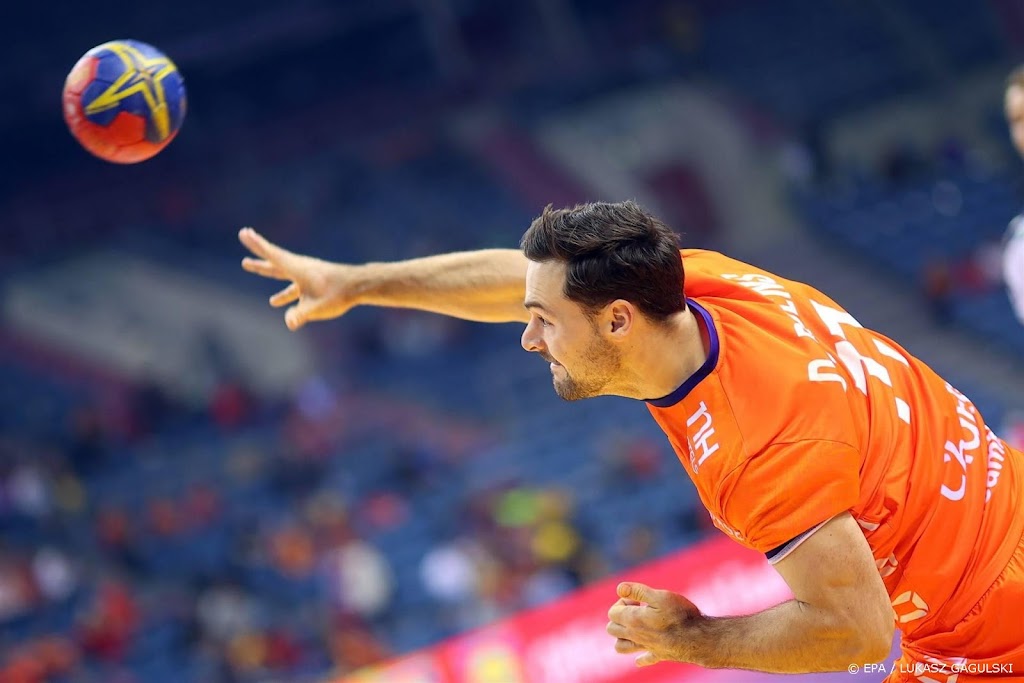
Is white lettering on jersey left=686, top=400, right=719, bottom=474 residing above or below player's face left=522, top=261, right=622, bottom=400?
below

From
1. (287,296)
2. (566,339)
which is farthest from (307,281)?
(566,339)

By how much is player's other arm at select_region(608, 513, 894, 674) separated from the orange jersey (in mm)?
53

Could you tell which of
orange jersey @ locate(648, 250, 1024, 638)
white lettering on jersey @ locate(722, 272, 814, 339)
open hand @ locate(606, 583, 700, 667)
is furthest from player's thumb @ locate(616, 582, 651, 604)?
white lettering on jersey @ locate(722, 272, 814, 339)

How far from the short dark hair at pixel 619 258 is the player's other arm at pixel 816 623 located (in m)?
0.58

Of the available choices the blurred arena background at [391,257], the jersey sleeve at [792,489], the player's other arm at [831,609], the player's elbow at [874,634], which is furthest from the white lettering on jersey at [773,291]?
the blurred arena background at [391,257]

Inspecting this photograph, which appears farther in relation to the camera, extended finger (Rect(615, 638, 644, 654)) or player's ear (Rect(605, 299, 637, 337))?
extended finger (Rect(615, 638, 644, 654))

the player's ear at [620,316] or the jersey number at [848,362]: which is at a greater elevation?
the player's ear at [620,316]

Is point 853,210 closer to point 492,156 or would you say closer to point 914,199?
point 914,199

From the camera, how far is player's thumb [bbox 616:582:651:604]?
2.44 metres

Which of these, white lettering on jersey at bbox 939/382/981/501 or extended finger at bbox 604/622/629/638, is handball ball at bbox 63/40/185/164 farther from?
white lettering on jersey at bbox 939/382/981/501

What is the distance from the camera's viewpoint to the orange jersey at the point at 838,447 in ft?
7.41

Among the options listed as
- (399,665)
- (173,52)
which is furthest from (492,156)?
(399,665)

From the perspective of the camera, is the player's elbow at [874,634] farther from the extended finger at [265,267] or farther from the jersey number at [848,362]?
the extended finger at [265,267]

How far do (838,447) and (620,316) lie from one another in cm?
52
